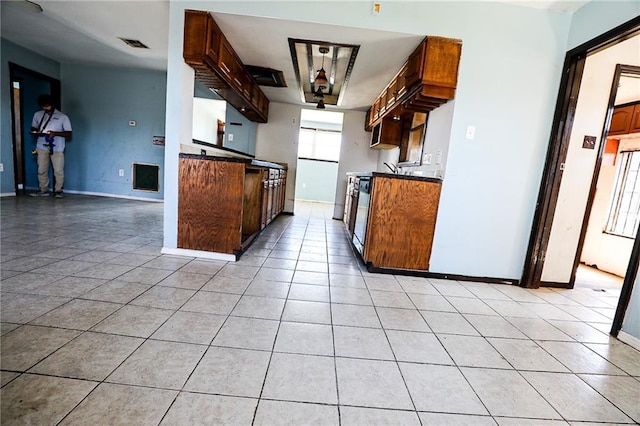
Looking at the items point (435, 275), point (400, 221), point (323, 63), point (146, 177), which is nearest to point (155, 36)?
point (323, 63)

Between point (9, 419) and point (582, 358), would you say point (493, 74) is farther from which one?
point (9, 419)

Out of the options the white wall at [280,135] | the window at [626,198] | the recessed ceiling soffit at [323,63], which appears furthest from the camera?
the white wall at [280,135]

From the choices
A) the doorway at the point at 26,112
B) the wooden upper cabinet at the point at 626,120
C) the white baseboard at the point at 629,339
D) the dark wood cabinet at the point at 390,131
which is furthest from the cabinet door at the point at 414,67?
the doorway at the point at 26,112

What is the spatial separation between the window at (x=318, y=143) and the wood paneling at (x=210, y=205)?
20.2 ft

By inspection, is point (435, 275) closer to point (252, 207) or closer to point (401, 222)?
point (401, 222)

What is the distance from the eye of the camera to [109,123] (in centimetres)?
551

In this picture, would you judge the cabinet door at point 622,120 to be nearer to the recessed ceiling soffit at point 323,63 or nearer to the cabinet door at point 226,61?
the recessed ceiling soffit at point 323,63

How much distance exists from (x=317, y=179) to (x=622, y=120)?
6189 millimetres

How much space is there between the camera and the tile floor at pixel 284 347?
3.36 feet

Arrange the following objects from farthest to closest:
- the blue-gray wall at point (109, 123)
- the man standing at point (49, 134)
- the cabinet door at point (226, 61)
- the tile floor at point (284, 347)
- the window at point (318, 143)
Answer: the window at point (318, 143), the blue-gray wall at point (109, 123), the man standing at point (49, 134), the cabinet door at point (226, 61), the tile floor at point (284, 347)

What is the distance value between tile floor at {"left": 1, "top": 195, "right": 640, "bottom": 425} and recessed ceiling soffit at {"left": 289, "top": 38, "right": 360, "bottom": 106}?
7.25 feet

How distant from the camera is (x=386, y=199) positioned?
→ 2.62m

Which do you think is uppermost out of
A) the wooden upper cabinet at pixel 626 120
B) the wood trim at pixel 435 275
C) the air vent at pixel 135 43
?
the air vent at pixel 135 43

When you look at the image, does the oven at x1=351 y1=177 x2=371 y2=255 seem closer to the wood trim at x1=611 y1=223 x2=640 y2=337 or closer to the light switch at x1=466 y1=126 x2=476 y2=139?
the light switch at x1=466 y1=126 x2=476 y2=139
